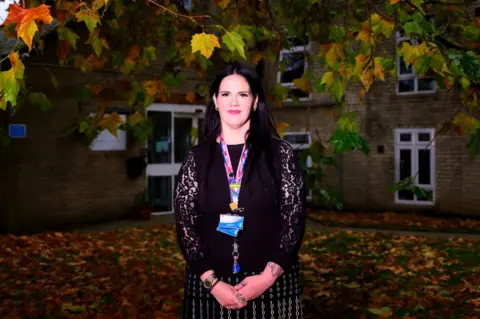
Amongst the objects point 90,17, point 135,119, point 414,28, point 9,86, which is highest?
point 90,17

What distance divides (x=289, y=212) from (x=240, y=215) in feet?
0.89

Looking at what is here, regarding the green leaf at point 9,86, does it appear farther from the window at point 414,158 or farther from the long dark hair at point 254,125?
the window at point 414,158

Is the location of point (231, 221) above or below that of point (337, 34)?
below

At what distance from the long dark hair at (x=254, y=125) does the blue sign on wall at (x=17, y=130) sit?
1100 centimetres

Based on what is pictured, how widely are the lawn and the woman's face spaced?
382 centimetres

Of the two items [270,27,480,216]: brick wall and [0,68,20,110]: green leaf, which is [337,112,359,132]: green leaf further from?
[270,27,480,216]: brick wall

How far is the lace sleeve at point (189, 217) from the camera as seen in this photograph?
3.35m

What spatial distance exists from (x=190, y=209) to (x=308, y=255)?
23.7ft

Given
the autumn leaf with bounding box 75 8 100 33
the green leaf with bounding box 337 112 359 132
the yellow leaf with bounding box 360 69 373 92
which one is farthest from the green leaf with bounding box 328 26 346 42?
the autumn leaf with bounding box 75 8 100 33

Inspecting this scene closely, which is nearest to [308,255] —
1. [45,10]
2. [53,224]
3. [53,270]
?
[53,270]

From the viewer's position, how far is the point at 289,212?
3355 millimetres

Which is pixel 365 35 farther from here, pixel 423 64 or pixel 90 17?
pixel 90 17

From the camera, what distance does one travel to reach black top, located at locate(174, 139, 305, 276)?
332cm

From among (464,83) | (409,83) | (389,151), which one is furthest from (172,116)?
(464,83)
